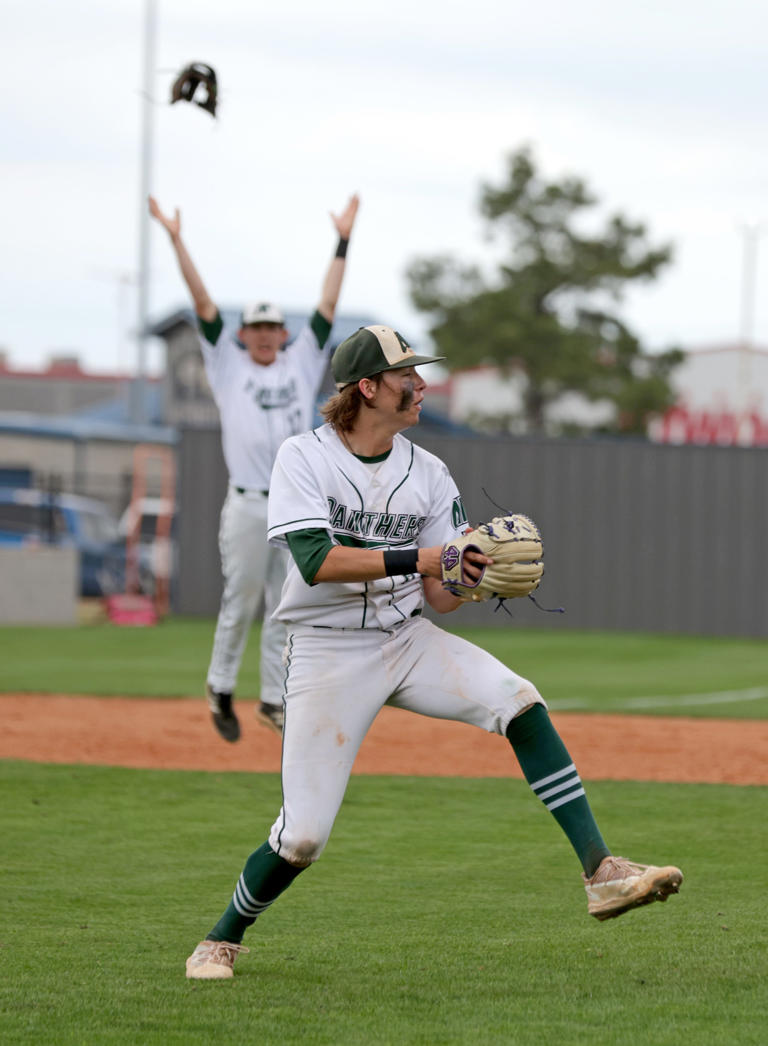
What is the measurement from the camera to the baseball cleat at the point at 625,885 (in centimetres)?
440

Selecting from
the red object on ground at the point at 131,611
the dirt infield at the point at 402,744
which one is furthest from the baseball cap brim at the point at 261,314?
the red object on ground at the point at 131,611

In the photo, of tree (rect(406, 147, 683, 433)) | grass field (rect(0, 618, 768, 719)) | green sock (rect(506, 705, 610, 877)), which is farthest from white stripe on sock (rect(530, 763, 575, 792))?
tree (rect(406, 147, 683, 433))

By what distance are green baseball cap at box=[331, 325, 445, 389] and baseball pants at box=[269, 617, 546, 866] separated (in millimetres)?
839

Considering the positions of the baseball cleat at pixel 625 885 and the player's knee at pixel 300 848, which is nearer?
the baseball cleat at pixel 625 885

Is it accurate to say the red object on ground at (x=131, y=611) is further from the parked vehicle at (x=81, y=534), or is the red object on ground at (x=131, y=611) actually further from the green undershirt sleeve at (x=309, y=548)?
the green undershirt sleeve at (x=309, y=548)

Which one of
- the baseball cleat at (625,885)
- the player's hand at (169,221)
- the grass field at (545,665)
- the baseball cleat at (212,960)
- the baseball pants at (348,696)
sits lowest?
the grass field at (545,665)

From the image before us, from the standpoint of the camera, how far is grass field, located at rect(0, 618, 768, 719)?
12.9 metres

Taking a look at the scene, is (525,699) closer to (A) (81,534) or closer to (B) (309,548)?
(B) (309,548)

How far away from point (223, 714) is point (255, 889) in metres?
4.55

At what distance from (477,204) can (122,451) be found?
45.5ft

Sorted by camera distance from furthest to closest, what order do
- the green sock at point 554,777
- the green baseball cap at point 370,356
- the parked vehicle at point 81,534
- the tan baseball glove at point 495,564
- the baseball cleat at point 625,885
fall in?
the parked vehicle at point 81,534 < the green baseball cap at point 370,356 < the green sock at point 554,777 < the tan baseball glove at point 495,564 < the baseball cleat at point 625,885

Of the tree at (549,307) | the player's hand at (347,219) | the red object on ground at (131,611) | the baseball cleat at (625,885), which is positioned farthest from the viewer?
the tree at (549,307)

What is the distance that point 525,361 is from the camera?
42.2 metres

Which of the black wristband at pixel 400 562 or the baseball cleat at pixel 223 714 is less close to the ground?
the black wristband at pixel 400 562
